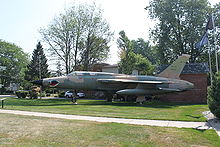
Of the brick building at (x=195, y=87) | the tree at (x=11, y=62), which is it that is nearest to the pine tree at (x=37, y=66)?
the tree at (x=11, y=62)

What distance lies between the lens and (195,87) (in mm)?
25297

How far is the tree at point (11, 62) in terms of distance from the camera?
2397 inches

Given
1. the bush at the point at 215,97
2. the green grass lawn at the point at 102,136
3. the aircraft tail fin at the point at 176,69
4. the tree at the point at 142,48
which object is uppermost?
the tree at the point at 142,48

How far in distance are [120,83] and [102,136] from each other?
15328mm

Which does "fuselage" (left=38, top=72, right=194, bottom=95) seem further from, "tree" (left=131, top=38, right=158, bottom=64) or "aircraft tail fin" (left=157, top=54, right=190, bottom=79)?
"tree" (left=131, top=38, right=158, bottom=64)

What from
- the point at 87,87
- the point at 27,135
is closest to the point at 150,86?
the point at 87,87

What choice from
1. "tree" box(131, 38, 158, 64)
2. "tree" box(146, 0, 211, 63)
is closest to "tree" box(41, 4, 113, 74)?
"tree" box(146, 0, 211, 63)

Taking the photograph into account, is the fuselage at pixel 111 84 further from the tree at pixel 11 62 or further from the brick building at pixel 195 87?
the tree at pixel 11 62

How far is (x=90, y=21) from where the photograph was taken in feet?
116

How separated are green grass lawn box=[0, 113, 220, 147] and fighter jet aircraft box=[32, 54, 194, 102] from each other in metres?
12.7

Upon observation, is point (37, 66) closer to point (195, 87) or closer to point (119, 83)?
point (119, 83)

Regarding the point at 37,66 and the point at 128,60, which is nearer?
the point at 128,60

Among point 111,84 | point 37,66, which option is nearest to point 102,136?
point 111,84

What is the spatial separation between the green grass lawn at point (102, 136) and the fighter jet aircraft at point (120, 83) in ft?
41.5
